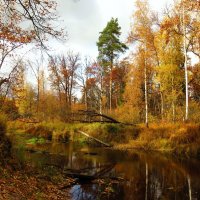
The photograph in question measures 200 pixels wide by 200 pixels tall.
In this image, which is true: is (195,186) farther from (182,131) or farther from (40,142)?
(40,142)

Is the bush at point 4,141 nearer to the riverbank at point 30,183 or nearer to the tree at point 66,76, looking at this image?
the riverbank at point 30,183

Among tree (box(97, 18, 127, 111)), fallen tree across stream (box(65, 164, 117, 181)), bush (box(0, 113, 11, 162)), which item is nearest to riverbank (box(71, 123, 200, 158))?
fallen tree across stream (box(65, 164, 117, 181))

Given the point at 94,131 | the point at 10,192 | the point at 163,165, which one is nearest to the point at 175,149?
the point at 163,165

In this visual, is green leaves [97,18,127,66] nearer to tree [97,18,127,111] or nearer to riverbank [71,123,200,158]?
tree [97,18,127,111]

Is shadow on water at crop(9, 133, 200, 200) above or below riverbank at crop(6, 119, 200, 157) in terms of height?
below

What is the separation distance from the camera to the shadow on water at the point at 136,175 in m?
10.6

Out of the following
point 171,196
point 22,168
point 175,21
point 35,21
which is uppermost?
point 175,21

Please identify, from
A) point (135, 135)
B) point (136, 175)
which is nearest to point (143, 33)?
point (135, 135)

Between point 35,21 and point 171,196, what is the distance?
7381 millimetres

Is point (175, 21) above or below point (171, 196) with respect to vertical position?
above

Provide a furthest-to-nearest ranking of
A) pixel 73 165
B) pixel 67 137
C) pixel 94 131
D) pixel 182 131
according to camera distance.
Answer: pixel 67 137 → pixel 94 131 → pixel 182 131 → pixel 73 165

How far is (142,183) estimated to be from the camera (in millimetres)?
12328

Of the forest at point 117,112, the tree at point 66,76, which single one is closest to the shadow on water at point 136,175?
the forest at point 117,112

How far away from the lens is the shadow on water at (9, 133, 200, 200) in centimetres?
1065
